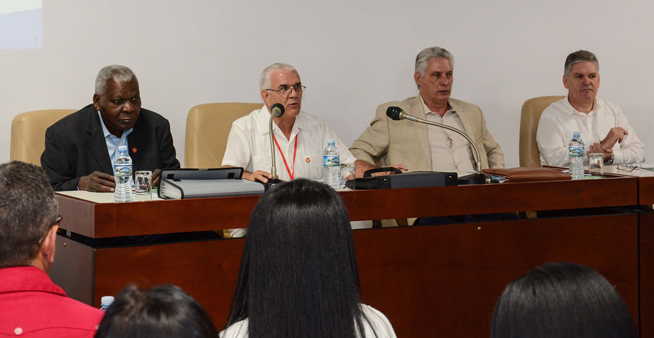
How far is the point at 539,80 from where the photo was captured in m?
5.84

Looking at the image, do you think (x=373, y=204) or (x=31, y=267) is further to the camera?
(x=373, y=204)

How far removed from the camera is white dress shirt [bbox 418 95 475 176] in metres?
4.84

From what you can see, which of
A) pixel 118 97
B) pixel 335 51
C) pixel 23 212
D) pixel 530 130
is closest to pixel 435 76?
pixel 530 130

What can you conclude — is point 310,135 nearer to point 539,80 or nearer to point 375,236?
point 375,236

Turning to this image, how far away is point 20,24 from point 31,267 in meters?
3.23

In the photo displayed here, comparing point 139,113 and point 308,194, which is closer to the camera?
point 308,194

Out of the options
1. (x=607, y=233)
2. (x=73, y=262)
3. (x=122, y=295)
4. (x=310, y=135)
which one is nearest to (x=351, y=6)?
(x=310, y=135)

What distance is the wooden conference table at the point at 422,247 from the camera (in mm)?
2838

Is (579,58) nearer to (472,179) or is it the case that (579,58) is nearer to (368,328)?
(472,179)

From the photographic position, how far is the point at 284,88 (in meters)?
4.34

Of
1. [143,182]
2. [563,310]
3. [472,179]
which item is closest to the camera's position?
[563,310]

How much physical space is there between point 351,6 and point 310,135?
123 centimetres

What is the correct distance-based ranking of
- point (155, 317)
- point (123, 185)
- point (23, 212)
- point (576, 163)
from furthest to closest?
1. point (576, 163)
2. point (123, 185)
3. point (23, 212)
4. point (155, 317)

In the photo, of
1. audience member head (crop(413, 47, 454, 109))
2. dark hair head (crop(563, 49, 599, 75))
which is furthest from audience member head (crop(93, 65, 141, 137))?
dark hair head (crop(563, 49, 599, 75))
